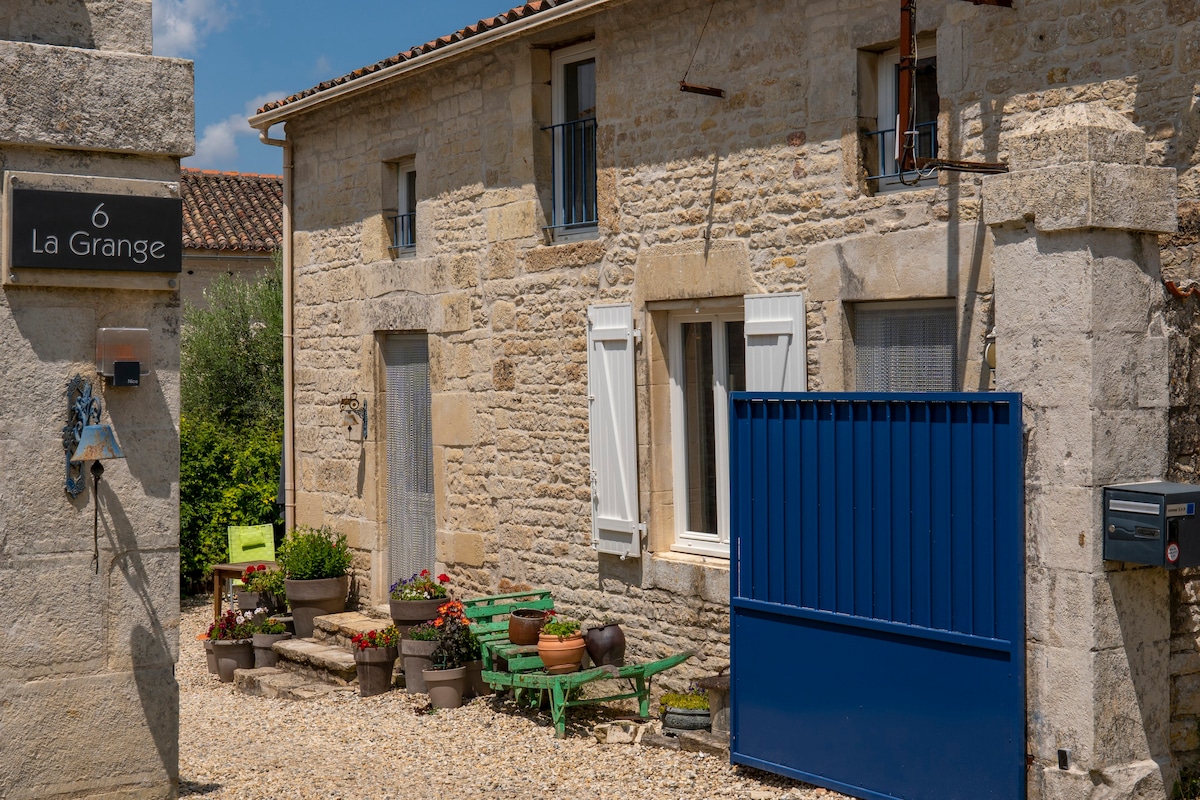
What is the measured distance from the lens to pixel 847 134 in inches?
262

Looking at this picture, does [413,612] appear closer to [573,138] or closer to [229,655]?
[229,655]

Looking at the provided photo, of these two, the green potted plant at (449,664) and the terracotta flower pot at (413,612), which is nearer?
the green potted plant at (449,664)

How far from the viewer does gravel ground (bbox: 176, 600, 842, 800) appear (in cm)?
602

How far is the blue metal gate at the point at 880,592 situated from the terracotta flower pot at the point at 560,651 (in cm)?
154

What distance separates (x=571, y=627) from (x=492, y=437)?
1.93 m

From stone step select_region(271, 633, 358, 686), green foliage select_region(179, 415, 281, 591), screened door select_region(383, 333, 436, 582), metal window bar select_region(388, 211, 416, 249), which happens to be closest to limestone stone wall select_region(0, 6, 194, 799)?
stone step select_region(271, 633, 358, 686)

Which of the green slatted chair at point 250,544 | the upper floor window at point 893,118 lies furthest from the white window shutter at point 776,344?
the green slatted chair at point 250,544

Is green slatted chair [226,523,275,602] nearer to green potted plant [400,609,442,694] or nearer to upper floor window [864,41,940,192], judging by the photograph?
green potted plant [400,609,442,694]

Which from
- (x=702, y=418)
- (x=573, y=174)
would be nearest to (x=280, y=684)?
(x=702, y=418)

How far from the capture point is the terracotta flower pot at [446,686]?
800 cm

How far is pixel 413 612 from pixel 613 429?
6.90ft

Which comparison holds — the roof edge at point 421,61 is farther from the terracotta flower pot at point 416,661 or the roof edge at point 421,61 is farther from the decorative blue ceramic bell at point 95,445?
the decorative blue ceramic bell at point 95,445

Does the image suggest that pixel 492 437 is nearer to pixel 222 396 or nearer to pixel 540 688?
pixel 540 688

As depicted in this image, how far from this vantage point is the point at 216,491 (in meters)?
13.1
